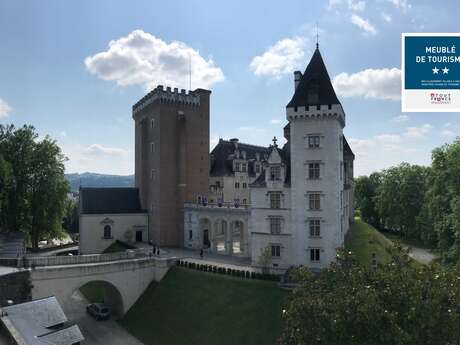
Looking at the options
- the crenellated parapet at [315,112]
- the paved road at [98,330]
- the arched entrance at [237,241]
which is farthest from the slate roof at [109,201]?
the crenellated parapet at [315,112]

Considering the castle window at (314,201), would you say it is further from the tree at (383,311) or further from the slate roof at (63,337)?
the slate roof at (63,337)

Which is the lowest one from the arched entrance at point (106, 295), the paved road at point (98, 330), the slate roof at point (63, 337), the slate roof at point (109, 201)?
the paved road at point (98, 330)

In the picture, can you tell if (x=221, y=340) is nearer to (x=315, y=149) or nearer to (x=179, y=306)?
(x=179, y=306)

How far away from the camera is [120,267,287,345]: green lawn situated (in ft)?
116

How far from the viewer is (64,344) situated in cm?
2623

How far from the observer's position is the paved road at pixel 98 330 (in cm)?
3812

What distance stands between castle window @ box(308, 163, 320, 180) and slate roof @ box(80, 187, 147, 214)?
32575 mm

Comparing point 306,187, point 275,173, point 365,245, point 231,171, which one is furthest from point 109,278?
point 231,171

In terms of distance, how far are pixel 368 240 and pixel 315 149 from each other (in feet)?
57.6

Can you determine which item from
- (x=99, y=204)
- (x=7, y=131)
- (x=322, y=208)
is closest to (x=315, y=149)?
(x=322, y=208)

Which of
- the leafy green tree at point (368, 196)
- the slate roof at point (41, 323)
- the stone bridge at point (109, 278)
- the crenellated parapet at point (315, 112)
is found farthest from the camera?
the leafy green tree at point (368, 196)

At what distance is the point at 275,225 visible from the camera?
145 ft

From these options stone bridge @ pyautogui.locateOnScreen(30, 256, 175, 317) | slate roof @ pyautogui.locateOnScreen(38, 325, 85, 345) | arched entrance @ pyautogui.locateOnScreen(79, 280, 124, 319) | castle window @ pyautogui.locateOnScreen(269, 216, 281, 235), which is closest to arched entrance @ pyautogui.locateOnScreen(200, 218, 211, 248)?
stone bridge @ pyautogui.locateOnScreen(30, 256, 175, 317)

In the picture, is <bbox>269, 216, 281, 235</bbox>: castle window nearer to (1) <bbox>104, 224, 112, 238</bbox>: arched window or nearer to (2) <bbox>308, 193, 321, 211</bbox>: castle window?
(2) <bbox>308, 193, 321, 211</bbox>: castle window
